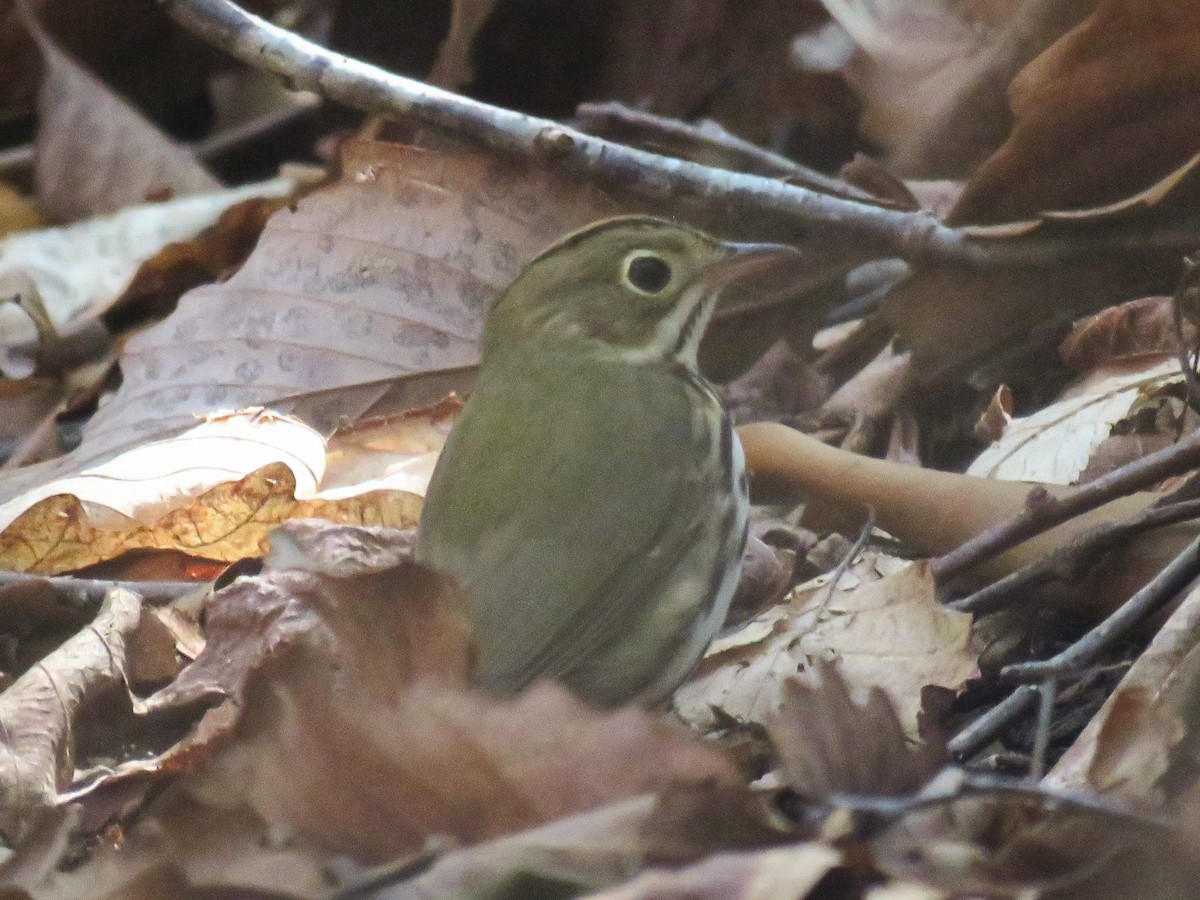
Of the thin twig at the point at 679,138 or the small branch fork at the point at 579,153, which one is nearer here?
the small branch fork at the point at 579,153

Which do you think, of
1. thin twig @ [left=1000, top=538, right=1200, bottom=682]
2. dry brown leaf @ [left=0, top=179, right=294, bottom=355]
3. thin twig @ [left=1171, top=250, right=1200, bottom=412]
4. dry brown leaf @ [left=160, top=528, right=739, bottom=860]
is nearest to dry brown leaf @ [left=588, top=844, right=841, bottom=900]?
dry brown leaf @ [left=160, top=528, right=739, bottom=860]

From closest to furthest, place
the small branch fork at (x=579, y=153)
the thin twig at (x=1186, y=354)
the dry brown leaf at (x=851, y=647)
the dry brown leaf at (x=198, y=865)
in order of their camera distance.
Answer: the dry brown leaf at (x=198, y=865) → the dry brown leaf at (x=851, y=647) → the thin twig at (x=1186, y=354) → the small branch fork at (x=579, y=153)

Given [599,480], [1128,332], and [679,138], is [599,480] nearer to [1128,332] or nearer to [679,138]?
[1128,332]

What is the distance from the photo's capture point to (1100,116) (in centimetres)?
397

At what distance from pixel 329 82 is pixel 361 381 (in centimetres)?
71

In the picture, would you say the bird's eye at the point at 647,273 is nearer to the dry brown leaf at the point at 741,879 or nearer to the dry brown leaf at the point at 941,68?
the dry brown leaf at the point at 941,68

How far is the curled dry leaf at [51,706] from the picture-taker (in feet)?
9.50

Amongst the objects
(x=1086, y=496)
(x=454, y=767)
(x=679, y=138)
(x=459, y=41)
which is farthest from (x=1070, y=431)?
(x=459, y=41)

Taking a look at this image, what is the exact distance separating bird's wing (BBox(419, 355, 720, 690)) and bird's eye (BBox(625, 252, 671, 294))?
31cm

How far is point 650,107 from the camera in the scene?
20.7 ft

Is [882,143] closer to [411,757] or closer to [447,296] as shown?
[447,296]

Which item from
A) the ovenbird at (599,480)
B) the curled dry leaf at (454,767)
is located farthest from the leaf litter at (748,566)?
the ovenbird at (599,480)

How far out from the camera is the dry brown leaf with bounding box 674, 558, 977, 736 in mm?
2938

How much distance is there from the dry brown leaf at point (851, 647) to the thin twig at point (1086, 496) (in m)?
0.11
